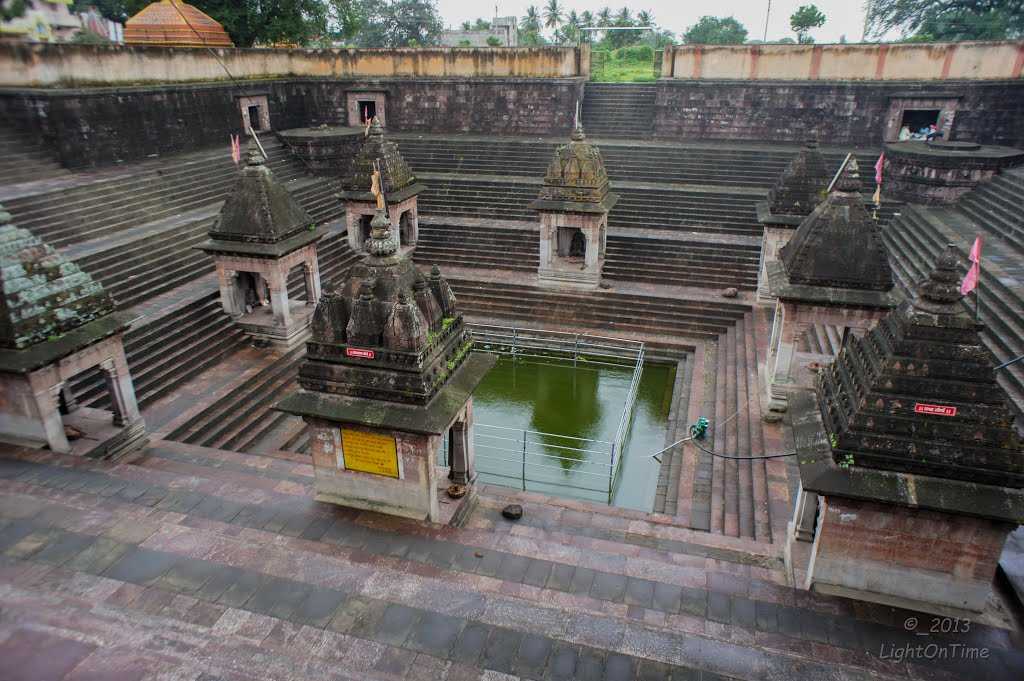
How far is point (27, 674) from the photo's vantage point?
516 cm

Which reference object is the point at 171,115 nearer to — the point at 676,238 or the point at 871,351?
the point at 676,238

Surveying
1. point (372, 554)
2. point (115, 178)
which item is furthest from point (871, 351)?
point (115, 178)

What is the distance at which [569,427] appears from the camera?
12219 mm

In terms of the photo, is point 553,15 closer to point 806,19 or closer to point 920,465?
point 806,19

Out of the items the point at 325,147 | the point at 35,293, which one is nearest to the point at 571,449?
the point at 35,293

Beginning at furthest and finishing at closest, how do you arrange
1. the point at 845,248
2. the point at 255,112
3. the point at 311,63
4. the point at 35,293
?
the point at 311,63, the point at 255,112, the point at 845,248, the point at 35,293

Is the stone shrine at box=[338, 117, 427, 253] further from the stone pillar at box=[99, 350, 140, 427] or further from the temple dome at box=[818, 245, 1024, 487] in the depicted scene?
the temple dome at box=[818, 245, 1024, 487]

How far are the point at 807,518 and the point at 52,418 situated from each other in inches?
369

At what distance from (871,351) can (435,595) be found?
191 inches

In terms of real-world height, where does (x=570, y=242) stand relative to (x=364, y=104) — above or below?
below

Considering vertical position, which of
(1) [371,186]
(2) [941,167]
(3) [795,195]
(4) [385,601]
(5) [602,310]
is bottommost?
(5) [602,310]

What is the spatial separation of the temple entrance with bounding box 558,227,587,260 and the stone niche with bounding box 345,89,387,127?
1165cm

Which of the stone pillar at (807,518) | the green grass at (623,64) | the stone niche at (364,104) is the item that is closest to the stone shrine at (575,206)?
the stone pillar at (807,518)

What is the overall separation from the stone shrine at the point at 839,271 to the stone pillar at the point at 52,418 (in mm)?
10563
